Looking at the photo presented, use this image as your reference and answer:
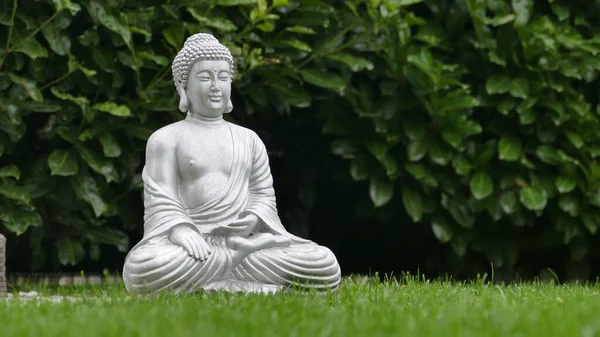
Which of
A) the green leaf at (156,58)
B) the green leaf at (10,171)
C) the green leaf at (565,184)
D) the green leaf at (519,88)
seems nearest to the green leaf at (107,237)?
the green leaf at (10,171)

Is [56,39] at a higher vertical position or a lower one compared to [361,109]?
higher

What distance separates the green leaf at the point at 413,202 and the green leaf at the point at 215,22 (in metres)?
1.88

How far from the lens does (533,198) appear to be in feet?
24.8

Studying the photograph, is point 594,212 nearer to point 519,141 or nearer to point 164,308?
point 519,141

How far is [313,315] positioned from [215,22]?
3.43 m

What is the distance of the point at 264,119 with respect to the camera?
8.60 m

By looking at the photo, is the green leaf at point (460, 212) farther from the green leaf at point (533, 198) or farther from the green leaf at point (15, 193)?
the green leaf at point (15, 193)

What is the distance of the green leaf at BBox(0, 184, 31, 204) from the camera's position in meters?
6.78

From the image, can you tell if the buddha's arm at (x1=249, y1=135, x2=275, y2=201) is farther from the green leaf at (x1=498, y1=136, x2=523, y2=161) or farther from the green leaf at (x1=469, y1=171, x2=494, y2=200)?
the green leaf at (x1=498, y1=136, x2=523, y2=161)

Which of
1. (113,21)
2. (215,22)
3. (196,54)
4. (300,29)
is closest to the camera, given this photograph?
(196,54)

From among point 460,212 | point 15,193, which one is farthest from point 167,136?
point 460,212

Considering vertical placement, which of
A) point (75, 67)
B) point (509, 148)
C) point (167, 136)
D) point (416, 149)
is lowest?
point (509, 148)

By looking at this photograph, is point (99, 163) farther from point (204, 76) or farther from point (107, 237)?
point (204, 76)

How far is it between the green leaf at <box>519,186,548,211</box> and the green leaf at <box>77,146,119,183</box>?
10.3ft
